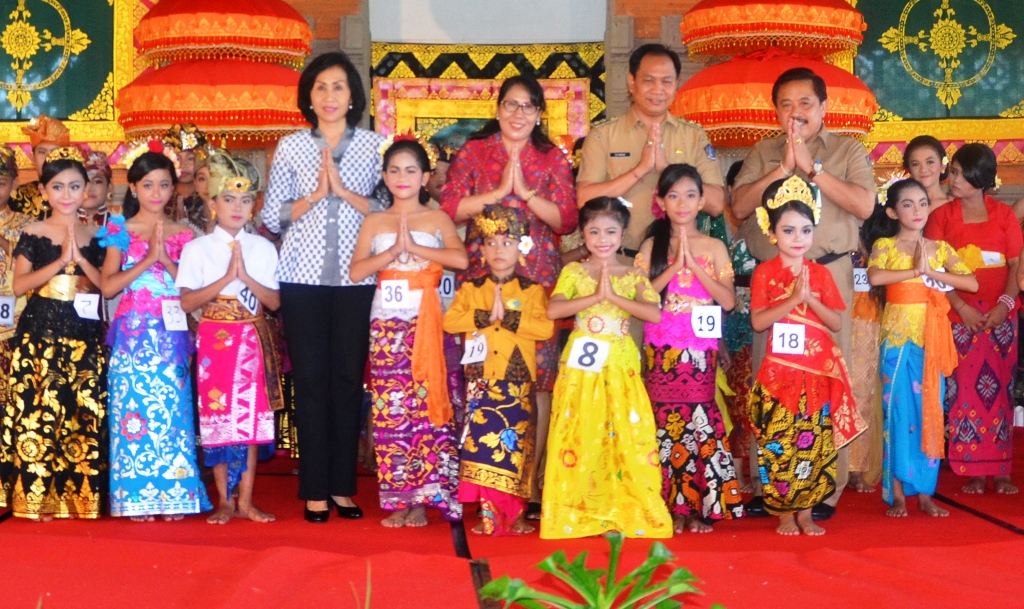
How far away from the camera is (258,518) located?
→ 4145 mm

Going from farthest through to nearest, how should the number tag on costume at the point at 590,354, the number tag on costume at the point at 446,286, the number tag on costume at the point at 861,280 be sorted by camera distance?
the number tag on costume at the point at 446,286 → the number tag on costume at the point at 861,280 → the number tag on costume at the point at 590,354

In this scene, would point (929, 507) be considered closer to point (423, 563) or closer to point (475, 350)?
point (475, 350)

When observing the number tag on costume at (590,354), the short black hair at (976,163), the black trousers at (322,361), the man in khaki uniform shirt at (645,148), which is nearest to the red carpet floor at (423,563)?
the black trousers at (322,361)

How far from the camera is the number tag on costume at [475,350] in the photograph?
3.99 m

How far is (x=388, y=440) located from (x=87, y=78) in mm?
5930

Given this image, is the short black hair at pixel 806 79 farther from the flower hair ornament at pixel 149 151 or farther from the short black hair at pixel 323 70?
the flower hair ornament at pixel 149 151

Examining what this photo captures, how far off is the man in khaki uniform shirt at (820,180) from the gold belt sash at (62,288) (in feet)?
8.01

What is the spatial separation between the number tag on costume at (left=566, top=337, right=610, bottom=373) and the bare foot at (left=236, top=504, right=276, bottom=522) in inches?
48.6

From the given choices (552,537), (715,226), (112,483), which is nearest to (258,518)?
(112,483)

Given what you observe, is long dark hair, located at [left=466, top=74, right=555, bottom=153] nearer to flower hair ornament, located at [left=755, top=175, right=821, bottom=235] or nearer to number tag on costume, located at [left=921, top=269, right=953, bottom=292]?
flower hair ornament, located at [left=755, top=175, right=821, bottom=235]

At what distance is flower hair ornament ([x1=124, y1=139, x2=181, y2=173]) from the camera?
4324 millimetres

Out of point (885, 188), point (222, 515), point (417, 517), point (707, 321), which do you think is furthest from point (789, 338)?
point (222, 515)

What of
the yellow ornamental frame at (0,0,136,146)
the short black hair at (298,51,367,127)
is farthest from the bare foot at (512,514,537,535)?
the yellow ornamental frame at (0,0,136,146)

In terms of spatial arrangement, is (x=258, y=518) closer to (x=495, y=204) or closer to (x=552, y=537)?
(x=552, y=537)
